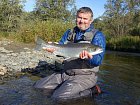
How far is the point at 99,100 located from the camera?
7129 mm

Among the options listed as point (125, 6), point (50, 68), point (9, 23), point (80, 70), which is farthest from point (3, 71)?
point (125, 6)

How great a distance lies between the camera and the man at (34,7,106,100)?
6.83m

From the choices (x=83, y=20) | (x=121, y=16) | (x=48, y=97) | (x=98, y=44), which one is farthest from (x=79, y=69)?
(x=121, y=16)

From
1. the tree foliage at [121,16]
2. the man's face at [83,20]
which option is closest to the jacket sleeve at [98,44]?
the man's face at [83,20]

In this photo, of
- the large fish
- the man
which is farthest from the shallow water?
the large fish

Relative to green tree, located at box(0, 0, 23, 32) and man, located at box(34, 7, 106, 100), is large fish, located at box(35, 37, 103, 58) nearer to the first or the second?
man, located at box(34, 7, 106, 100)

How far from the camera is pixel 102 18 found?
54562 millimetres

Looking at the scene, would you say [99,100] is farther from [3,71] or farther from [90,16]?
[3,71]

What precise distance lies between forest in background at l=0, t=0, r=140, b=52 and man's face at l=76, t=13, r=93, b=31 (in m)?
18.5

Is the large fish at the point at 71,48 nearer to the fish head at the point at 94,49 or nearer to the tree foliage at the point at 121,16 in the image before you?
the fish head at the point at 94,49

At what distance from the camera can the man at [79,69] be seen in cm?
683

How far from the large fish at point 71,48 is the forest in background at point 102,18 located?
62.9ft

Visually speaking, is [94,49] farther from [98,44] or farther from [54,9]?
[54,9]

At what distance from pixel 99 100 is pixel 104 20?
158 ft
